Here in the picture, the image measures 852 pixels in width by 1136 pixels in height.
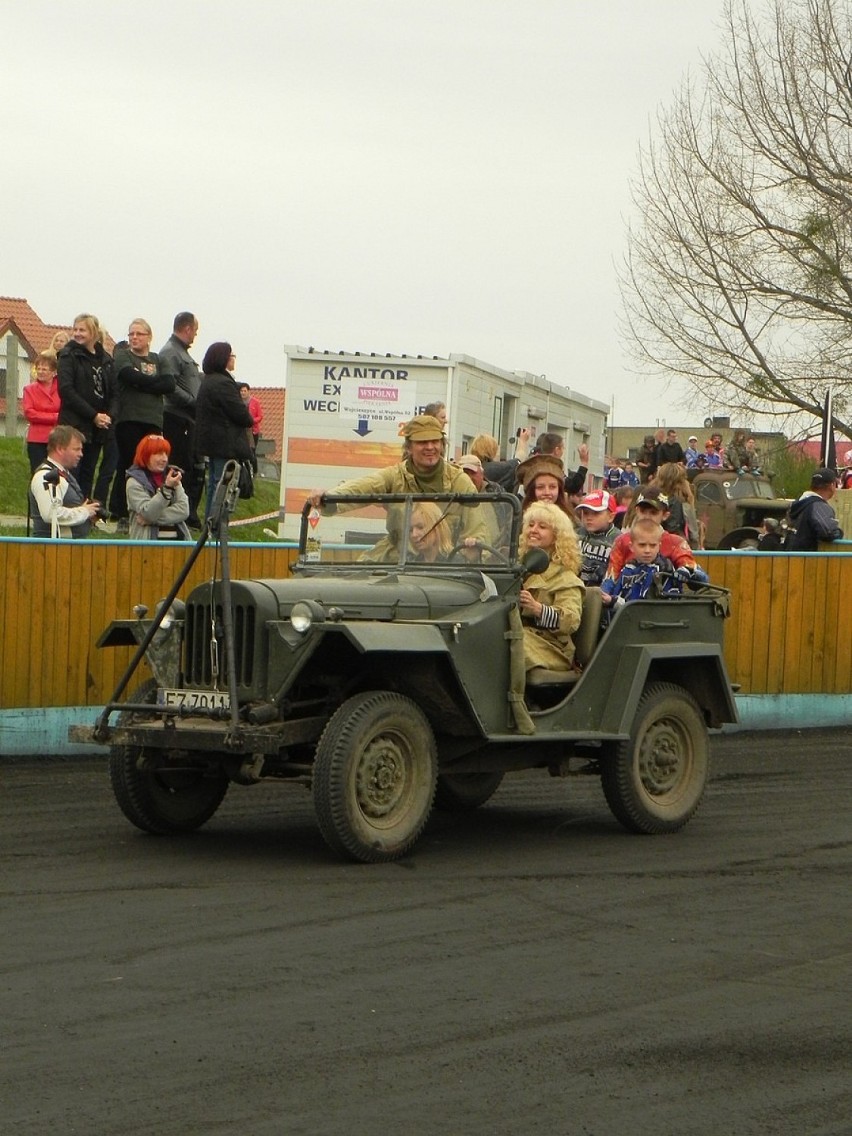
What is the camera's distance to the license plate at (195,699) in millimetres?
7943

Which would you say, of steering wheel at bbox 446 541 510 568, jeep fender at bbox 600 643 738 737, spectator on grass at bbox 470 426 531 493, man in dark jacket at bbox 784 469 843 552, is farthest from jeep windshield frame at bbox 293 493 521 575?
man in dark jacket at bbox 784 469 843 552

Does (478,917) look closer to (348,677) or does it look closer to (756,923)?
(756,923)

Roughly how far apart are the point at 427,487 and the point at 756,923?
10.7 feet

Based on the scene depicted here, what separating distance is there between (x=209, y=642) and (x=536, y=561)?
1.58m

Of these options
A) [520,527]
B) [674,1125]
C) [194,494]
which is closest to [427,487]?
[520,527]

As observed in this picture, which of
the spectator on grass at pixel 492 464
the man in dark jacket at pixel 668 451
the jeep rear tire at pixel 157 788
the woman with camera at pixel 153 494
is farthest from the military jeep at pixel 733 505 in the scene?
the jeep rear tire at pixel 157 788

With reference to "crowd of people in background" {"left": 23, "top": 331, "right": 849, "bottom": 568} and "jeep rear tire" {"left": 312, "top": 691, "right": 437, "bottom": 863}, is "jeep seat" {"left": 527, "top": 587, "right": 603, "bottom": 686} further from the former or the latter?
"crowd of people in background" {"left": 23, "top": 331, "right": 849, "bottom": 568}

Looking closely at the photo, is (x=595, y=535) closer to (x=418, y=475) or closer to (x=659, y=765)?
(x=418, y=475)

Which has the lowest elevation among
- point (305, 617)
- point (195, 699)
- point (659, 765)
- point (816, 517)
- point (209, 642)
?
point (659, 765)

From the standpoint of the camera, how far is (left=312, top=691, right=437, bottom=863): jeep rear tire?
7742mm

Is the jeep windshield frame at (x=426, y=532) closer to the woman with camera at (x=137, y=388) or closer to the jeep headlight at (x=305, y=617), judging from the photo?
the jeep headlight at (x=305, y=617)

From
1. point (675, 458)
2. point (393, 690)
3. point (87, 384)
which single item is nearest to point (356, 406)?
point (675, 458)

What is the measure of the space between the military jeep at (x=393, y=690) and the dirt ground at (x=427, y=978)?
285 millimetres

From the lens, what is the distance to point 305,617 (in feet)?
25.8
